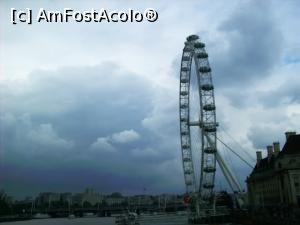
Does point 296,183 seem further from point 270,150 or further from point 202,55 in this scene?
point 202,55

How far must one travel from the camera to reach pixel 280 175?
64.5 m

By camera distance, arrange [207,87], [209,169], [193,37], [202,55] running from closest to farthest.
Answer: [209,169] < [207,87] < [202,55] < [193,37]

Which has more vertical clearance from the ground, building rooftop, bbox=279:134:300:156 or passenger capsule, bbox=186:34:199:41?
passenger capsule, bbox=186:34:199:41

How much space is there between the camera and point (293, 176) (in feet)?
202

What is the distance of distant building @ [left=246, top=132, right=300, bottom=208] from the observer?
6150 cm

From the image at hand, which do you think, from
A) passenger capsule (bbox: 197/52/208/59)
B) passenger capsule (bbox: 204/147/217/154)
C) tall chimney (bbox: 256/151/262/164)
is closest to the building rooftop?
passenger capsule (bbox: 204/147/217/154)

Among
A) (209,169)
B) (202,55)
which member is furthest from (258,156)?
(202,55)

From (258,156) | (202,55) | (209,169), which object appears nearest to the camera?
(209,169)

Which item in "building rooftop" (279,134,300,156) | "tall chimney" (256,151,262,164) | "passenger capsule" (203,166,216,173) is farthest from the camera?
"tall chimney" (256,151,262,164)

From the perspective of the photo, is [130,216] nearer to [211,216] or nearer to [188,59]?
[211,216]

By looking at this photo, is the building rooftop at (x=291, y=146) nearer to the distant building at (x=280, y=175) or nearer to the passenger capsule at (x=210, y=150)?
the distant building at (x=280, y=175)

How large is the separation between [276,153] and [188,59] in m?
21.5

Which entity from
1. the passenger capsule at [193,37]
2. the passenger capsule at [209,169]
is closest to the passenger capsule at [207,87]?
the passenger capsule at [193,37]

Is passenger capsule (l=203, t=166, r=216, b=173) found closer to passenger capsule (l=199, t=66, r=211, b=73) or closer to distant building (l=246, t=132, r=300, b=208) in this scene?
distant building (l=246, t=132, r=300, b=208)
